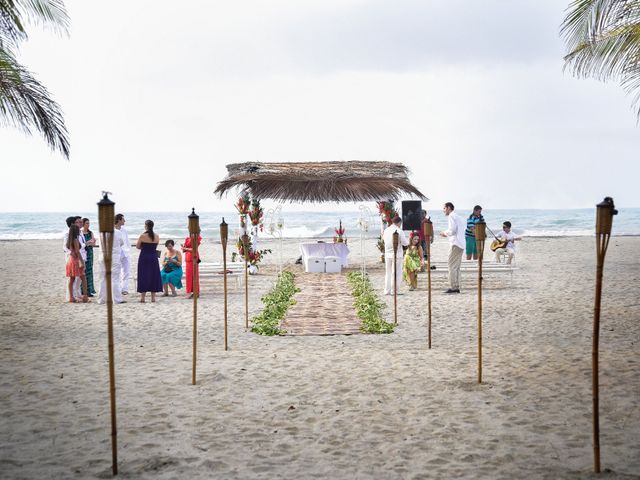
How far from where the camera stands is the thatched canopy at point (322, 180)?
18.2 metres

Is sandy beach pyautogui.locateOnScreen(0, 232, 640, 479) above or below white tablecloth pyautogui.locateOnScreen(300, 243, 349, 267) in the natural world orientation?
below

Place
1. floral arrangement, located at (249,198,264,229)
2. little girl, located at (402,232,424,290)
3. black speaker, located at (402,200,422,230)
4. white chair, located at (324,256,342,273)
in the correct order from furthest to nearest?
1. floral arrangement, located at (249,198,264,229)
2. white chair, located at (324,256,342,273)
3. black speaker, located at (402,200,422,230)
4. little girl, located at (402,232,424,290)

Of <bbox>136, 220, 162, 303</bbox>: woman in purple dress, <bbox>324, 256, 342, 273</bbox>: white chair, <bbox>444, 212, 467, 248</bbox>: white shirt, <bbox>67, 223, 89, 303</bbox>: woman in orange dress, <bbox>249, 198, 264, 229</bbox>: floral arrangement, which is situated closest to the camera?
<bbox>67, 223, 89, 303</bbox>: woman in orange dress

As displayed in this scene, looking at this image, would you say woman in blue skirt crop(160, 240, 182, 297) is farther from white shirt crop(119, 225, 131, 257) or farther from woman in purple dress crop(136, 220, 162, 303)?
woman in purple dress crop(136, 220, 162, 303)

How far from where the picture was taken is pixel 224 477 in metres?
4.43

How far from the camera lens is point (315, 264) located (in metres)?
18.2

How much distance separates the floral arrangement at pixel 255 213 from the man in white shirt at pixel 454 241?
6757mm

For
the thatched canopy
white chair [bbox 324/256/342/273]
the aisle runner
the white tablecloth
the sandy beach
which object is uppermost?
the thatched canopy

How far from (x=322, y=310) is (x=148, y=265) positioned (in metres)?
3.19

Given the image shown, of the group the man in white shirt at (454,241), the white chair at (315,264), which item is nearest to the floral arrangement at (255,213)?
the white chair at (315,264)

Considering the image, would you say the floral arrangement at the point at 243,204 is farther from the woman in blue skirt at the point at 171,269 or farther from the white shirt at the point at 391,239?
the white shirt at the point at 391,239

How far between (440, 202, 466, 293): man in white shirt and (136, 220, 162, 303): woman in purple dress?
5.12 m

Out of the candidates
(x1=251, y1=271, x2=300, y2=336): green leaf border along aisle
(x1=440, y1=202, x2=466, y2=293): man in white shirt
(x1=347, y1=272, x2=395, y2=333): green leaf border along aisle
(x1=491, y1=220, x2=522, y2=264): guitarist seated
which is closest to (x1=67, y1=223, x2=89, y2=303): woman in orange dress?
(x1=251, y1=271, x2=300, y2=336): green leaf border along aisle

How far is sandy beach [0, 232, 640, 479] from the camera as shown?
15.3ft
